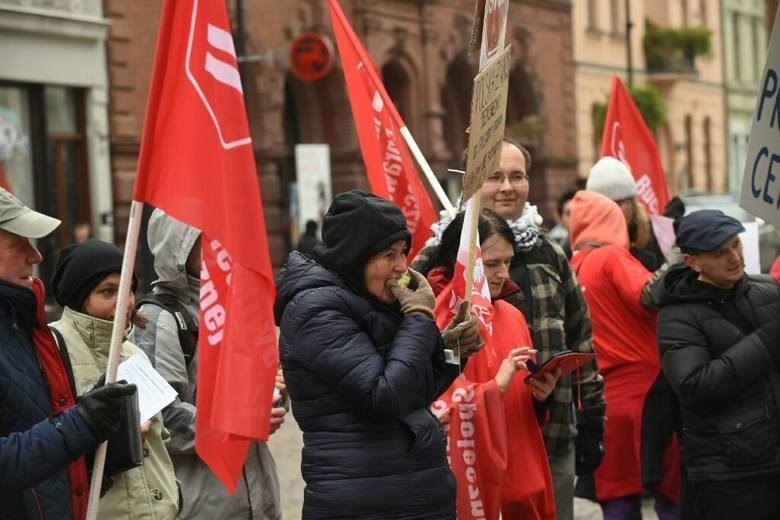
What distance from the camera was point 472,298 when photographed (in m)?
5.41

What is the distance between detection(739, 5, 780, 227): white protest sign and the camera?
14.5 ft

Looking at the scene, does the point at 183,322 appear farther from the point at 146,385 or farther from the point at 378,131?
the point at 378,131

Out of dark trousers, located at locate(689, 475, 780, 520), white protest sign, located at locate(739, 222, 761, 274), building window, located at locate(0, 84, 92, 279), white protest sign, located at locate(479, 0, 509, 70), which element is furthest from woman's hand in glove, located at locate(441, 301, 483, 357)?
building window, located at locate(0, 84, 92, 279)

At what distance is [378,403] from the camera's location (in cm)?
437

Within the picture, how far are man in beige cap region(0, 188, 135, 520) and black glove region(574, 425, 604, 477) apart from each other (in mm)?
2347

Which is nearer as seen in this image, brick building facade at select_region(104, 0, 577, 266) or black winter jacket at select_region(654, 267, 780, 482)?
black winter jacket at select_region(654, 267, 780, 482)

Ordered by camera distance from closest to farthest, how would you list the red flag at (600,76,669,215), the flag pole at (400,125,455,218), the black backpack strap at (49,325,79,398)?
the black backpack strap at (49,325,79,398) → the flag pole at (400,125,455,218) → the red flag at (600,76,669,215)

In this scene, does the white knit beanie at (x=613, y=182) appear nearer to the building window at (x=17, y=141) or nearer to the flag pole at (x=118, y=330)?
the flag pole at (x=118, y=330)

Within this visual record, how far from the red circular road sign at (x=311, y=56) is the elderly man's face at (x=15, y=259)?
2230 centimetres

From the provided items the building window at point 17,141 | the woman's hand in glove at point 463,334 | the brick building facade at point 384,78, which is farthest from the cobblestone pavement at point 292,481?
the building window at point 17,141

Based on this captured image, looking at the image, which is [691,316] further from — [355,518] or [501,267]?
[355,518]

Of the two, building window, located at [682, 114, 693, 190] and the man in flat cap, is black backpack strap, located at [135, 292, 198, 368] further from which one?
building window, located at [682, 114, 693, 190]

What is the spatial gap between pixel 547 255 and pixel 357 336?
1773 millimetres

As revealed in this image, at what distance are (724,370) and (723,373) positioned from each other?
0.04 feet
